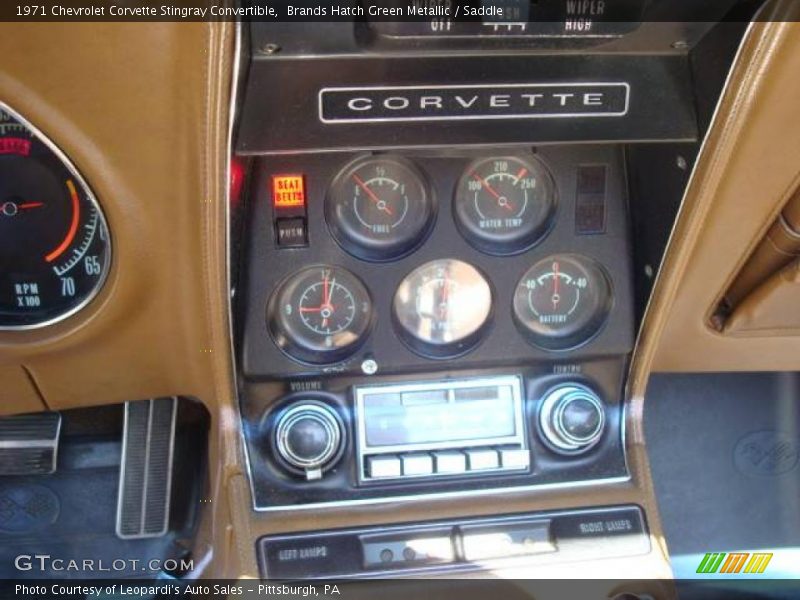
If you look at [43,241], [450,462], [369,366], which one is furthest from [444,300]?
[43,241]

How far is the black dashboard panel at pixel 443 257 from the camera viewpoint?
5.82ft

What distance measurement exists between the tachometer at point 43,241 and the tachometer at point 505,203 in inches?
26.6

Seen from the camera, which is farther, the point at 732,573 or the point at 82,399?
the point at 732,573

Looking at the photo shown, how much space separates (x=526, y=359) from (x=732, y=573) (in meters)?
1.07

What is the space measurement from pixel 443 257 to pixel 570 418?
1.34 ft

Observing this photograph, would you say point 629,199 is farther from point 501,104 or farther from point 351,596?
point 351,596

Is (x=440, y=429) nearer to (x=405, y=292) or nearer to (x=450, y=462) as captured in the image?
(x=450, y=462)

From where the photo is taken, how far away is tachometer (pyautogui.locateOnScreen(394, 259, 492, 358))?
1883 millimetres

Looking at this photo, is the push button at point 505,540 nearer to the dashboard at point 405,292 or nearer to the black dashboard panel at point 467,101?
the dashboard at point 405,292

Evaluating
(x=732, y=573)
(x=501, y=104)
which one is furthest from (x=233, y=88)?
(x=732, y=573)

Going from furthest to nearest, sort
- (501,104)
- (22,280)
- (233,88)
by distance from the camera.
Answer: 1. (22,280)
2. (501,104)
3. (233,88)

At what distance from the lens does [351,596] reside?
1.80 metres

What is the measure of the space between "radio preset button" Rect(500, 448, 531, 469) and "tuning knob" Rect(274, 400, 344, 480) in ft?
1.07

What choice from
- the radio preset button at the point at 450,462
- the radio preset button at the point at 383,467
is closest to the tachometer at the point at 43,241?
the radio preset button at the point at 383,467
